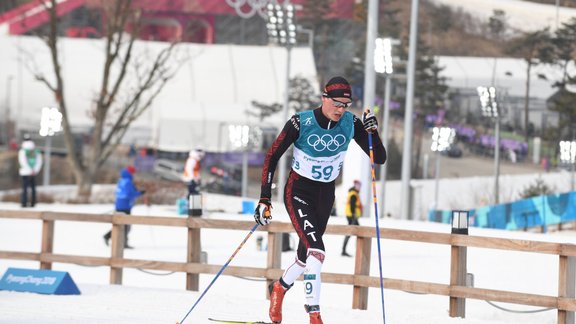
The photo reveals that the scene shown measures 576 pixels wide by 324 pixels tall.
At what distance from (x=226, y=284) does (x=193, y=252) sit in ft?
16.5

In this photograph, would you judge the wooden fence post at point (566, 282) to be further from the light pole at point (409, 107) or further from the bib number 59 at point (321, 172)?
the light pole at point (409, 107)

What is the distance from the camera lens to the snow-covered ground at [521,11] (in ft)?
190

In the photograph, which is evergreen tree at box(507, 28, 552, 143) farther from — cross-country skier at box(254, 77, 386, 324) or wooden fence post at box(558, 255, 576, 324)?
cross-country skier at box(254, 77, 386, 324)

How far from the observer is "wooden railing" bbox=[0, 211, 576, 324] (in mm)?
11508

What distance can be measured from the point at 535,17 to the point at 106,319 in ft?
164

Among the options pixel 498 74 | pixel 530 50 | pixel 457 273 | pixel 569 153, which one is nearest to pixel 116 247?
pixel 457 273

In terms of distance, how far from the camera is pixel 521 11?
59.4 metres

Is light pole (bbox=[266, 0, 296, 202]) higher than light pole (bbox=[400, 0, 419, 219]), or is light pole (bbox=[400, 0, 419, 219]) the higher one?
light pole (bbox=[266, 0, 296, 202])

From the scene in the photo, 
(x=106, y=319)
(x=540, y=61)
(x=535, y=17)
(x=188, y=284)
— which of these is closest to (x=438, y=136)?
(x=540, y=61)

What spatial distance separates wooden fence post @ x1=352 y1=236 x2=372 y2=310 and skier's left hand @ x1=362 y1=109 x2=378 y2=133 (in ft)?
9.80

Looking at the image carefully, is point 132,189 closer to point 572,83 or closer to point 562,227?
point 562,227

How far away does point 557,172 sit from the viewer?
48.9 m

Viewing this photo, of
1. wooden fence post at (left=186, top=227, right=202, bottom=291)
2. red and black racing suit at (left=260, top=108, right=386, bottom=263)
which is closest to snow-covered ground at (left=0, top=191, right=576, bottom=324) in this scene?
wooden fence post at (left=186, top=227, right=202, bottom=291)

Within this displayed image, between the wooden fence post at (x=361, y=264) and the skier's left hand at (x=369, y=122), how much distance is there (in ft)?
9.80
